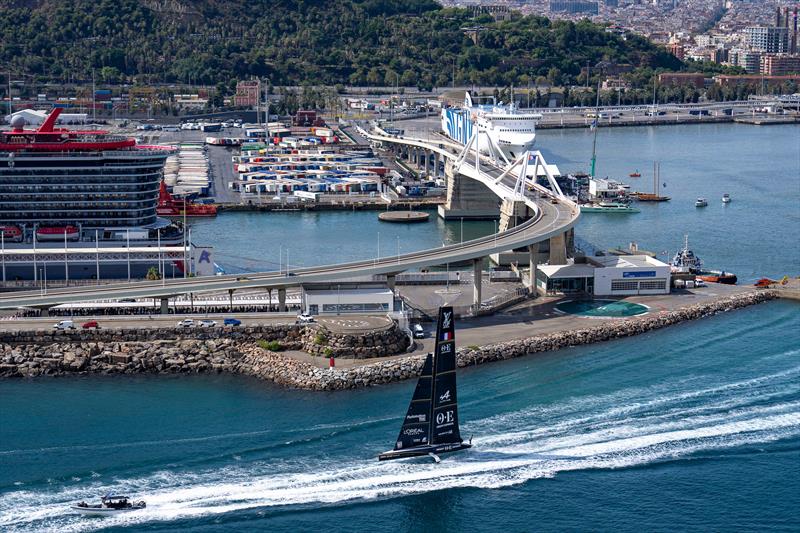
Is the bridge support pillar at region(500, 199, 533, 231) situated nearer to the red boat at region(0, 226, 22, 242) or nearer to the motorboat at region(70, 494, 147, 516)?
the red boat at region(0, 226, 22, 242)

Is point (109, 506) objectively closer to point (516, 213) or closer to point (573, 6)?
point (516, 213)

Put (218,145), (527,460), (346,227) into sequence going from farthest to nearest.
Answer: (218,145)
(346,227)
(527,460)

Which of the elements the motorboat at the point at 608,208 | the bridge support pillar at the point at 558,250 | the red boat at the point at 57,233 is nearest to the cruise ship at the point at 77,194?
the red boat at the point at 57,233

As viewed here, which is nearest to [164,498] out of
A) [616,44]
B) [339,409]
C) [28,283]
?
[339,409]

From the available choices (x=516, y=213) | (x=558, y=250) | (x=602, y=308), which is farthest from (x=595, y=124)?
(x=602, y=308)

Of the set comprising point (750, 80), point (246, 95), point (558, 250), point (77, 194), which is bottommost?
point (558, 250)

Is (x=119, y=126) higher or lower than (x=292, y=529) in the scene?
higher

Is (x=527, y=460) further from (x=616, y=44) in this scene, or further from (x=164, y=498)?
(x=616, y=44)
